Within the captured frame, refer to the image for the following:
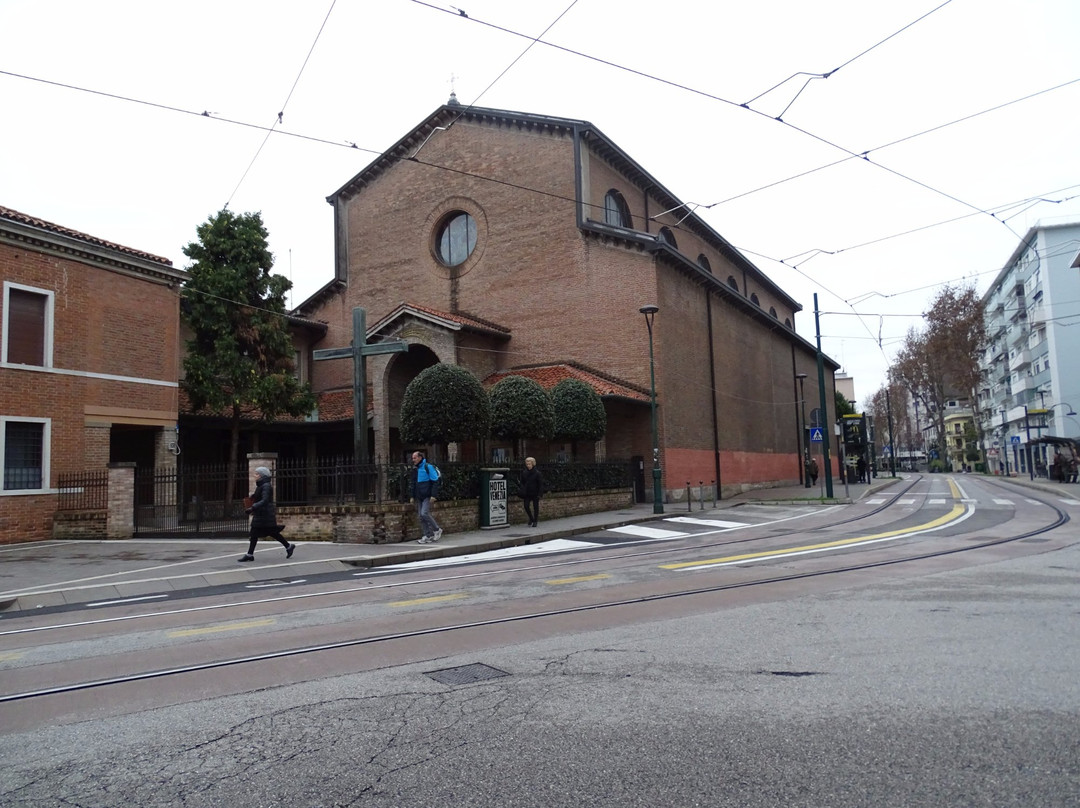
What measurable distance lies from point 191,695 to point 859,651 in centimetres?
476

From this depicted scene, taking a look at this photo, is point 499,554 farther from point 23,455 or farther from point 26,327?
point 26,327

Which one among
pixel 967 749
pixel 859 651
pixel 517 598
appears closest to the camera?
pixel 967 749

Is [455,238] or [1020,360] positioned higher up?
[455,238]

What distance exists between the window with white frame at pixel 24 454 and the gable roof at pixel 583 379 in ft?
44.5

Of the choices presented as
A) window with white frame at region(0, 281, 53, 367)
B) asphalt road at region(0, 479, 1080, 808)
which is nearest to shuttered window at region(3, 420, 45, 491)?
window with white frame at region(0, 281, 53, 367)

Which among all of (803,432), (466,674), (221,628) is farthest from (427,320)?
(803,432)

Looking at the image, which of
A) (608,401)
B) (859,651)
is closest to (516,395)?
(608,401)

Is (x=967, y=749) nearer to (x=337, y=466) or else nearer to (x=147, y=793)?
(x=147, y=793)

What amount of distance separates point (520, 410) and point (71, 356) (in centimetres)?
1133

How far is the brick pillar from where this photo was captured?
696 inches

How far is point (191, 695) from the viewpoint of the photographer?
5234 millimetres

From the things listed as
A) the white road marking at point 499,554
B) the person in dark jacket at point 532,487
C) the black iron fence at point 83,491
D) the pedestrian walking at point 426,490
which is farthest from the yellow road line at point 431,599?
the black iron fence at point 83,491

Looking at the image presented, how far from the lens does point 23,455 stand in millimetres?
18016

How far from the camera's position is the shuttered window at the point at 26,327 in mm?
18016
